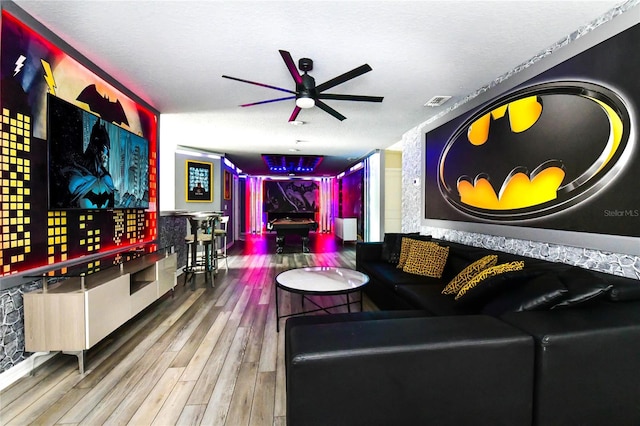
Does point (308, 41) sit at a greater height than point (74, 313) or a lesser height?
greater

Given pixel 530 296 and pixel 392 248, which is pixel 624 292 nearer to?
pixel 530 296

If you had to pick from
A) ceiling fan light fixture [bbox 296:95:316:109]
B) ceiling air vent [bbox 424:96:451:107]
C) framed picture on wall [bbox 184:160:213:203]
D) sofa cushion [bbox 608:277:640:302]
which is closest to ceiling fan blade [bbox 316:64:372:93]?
Result: ceiling fan light fixture [bbox 296:95:316:109]

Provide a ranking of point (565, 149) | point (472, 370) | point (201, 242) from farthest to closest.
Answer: point (201, 242) → point (565, 149) → point (472, 370)

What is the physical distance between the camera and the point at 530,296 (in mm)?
1626

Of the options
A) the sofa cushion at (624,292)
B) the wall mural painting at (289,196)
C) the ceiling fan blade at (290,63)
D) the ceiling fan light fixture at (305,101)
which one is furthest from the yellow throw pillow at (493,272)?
the wall mural painting at (289,196)

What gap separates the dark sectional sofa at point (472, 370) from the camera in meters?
1.13

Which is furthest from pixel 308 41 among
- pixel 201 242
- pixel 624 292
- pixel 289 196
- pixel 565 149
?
pixel 289 196

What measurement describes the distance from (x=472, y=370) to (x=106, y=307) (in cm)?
274

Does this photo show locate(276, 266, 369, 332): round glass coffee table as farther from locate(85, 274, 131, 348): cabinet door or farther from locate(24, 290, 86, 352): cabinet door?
locate(24, 290, 86, 352): cabinet door

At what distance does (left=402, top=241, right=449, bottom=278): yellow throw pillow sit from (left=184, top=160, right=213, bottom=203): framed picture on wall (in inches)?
218

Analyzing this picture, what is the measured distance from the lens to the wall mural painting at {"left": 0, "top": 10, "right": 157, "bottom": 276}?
6.55 feet

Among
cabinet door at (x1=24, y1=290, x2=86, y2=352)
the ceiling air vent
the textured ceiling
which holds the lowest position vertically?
cabinet door at (x1=24, y1=290, x2=86, y2=352)

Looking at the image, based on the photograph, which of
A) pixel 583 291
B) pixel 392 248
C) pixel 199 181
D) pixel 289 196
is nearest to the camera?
pixel 583 291

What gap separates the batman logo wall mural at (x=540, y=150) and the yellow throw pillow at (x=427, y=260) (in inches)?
26.1
